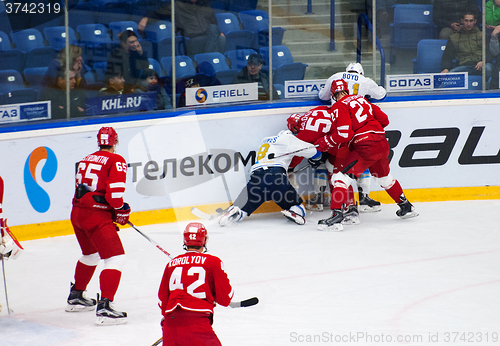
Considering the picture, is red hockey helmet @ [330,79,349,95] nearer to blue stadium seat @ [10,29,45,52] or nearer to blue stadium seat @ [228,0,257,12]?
blue stadium seat @ [228,0,257,12]

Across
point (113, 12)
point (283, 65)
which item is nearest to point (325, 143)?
point (283, 65)

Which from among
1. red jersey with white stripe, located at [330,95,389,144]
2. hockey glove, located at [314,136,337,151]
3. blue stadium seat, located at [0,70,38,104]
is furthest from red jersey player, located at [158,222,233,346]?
blue stadium seat, located at [0,70,38,104]

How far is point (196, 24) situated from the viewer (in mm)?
6324

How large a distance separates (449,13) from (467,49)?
41 cm

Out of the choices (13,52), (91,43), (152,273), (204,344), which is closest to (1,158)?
(13,52)

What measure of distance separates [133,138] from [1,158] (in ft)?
3.78

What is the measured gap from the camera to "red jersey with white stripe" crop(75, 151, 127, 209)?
3.87 m

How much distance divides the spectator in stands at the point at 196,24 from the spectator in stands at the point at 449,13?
223 cm

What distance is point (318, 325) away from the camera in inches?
146

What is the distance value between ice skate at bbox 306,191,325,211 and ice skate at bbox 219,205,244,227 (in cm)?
83

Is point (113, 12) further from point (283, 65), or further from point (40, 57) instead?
point (283, 65)

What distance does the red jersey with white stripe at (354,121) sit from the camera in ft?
18.9

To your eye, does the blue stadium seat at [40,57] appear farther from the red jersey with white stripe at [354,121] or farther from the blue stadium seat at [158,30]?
the red jersey with white stripe at [354,121]

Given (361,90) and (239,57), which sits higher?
(239,57)
